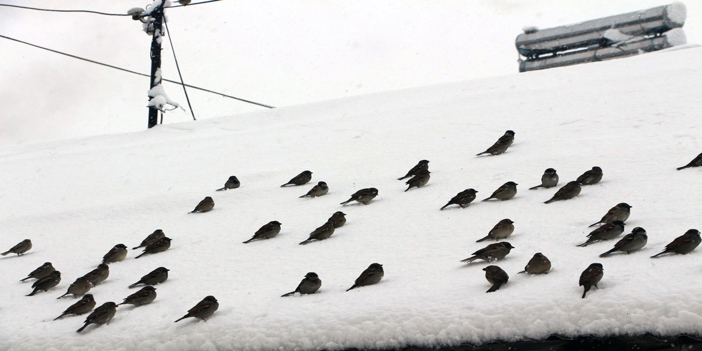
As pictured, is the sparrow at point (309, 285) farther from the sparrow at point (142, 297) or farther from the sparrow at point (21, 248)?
the sparrow at point (21, 248)

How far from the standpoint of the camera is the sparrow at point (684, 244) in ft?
20.8

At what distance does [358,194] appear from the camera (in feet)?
33.4

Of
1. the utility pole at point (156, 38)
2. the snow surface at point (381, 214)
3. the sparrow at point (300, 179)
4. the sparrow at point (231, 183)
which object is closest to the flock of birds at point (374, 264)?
the snow surface at point (381, 214)

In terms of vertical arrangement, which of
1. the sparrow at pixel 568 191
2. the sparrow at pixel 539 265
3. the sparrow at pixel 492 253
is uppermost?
the sparrow at pixel 539 265

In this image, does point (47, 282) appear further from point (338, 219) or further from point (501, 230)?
point (501, 230)

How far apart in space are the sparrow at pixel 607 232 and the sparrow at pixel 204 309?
361 centimetres

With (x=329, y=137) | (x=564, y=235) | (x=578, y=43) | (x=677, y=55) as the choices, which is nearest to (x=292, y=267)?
(x=564, y=235)

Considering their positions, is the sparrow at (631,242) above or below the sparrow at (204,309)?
above

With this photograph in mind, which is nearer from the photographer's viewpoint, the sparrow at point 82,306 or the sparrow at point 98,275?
the sparrow at point 82,306

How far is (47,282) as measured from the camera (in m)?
8.55

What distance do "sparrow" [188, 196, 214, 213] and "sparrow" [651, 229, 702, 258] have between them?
671cm

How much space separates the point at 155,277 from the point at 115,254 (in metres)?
1.44

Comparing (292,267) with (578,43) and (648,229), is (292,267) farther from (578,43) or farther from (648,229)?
(578,43)

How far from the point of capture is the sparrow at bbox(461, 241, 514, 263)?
7.10 metres
